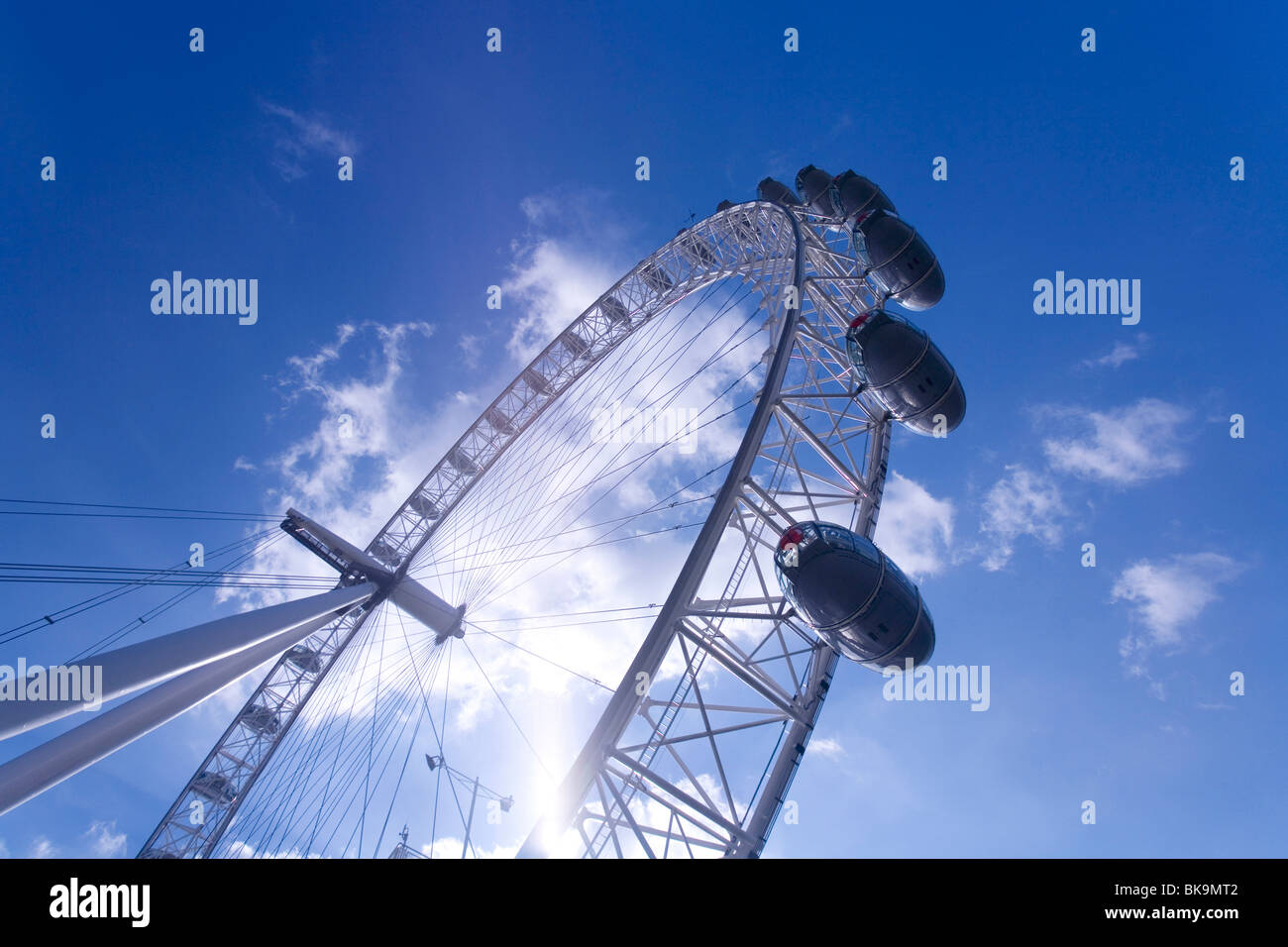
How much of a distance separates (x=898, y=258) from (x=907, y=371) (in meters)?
5.21

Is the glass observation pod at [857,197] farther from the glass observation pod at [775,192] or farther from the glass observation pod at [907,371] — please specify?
the glass observation pod at [907,371]

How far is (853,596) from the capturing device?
423 inches

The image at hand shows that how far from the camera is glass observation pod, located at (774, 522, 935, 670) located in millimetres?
10789

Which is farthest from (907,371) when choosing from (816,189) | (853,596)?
(816,189)

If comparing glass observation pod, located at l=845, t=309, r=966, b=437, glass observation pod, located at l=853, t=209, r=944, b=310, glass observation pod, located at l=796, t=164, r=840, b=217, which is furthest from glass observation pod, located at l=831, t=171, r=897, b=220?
glass observation pod, located at l=845, t=309, r=966, b=437

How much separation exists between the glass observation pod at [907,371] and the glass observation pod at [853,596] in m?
4.45

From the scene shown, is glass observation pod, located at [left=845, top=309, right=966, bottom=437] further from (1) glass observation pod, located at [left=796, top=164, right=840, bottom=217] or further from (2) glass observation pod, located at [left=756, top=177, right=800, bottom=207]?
(2) glass observation pod, located at [left=756, top=177, right=800, bottom=207]

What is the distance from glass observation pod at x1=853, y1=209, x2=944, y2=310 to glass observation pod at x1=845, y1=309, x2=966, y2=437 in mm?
3852

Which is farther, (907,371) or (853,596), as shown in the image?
(907,371)

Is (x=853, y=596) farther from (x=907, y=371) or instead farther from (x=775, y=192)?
(x=775, y=192)

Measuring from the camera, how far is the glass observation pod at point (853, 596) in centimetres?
1079
